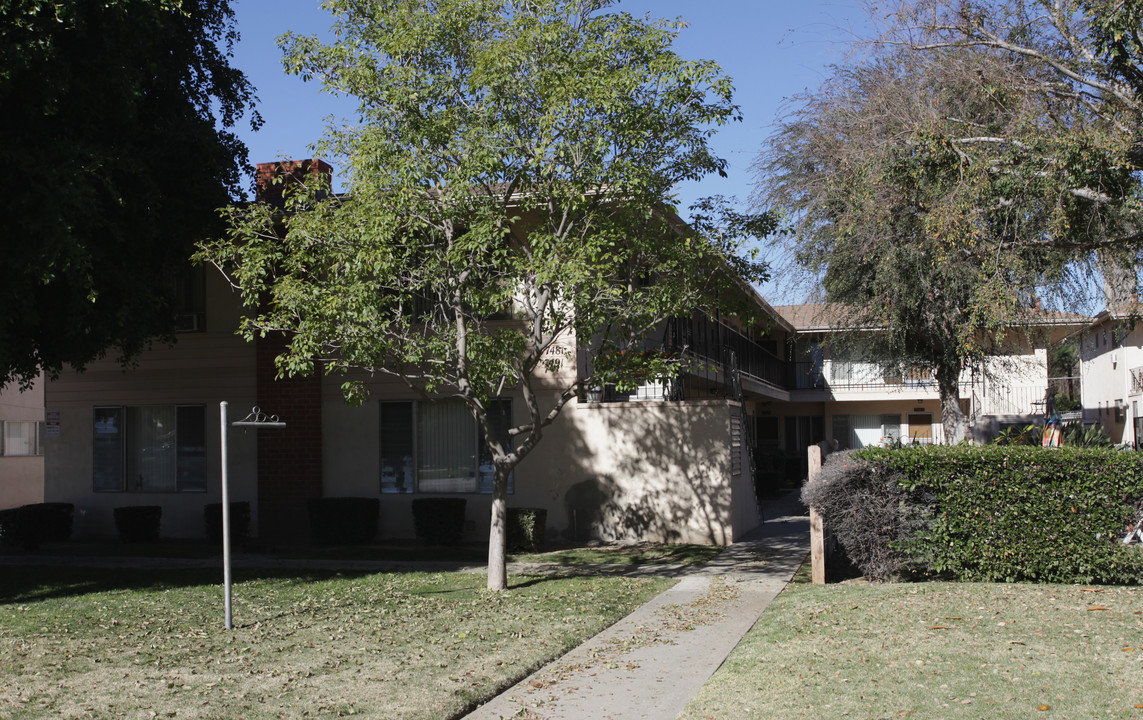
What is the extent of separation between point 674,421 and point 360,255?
20.7ft

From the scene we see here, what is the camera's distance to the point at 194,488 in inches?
680

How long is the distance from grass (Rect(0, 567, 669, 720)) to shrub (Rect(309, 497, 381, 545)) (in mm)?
3219

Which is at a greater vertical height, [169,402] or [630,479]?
[169,402]

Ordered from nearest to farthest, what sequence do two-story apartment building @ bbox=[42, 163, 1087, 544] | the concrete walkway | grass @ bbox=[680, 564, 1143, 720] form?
grass @ bbox=[680, 564, 1143, 720] → the concrete walkway → two-story apartment building @ bbox=[42, 163, 1087, 544]

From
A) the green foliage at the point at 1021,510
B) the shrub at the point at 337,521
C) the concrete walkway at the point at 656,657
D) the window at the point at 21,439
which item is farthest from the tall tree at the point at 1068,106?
the window at the point at 21,439

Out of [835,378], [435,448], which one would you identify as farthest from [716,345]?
[835,378]

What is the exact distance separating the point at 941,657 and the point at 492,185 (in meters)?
7.42

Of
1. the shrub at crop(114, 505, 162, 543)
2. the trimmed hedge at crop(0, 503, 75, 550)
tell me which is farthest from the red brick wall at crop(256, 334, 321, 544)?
the trimmed hedge at crop(0, 503, 75, 550)

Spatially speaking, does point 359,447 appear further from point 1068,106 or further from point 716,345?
point 1068,106

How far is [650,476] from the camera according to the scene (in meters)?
15.4

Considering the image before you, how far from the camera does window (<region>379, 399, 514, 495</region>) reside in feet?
53.1

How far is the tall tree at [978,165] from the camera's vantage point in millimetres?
9930

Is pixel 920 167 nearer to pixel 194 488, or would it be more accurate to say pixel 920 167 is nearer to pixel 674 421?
pixel 674 421

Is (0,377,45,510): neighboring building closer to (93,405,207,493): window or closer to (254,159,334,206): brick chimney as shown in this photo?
(93,405,207,493): window
